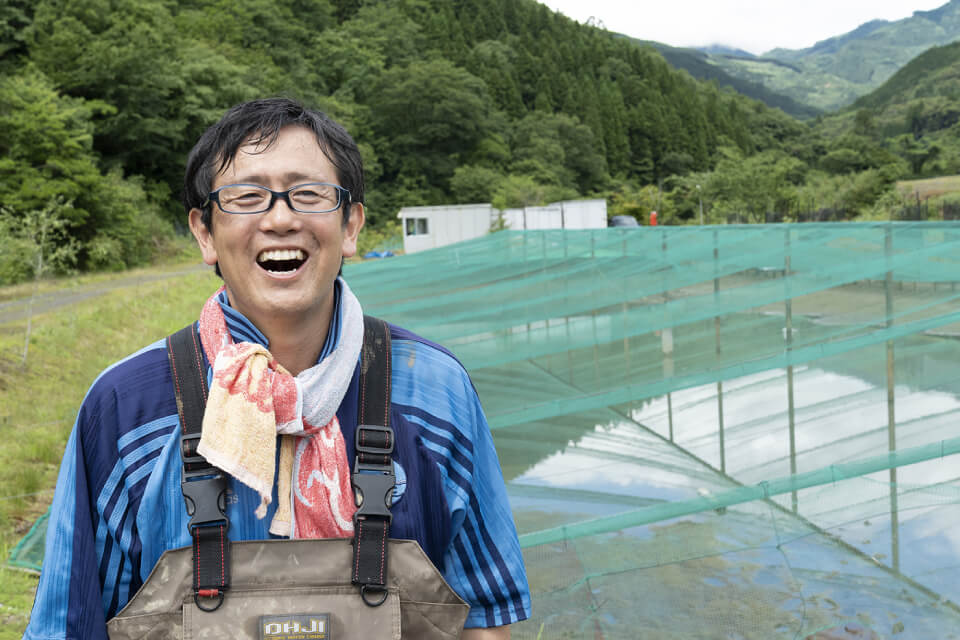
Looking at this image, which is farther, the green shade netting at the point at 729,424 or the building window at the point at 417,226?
the building window at the point at 417,226

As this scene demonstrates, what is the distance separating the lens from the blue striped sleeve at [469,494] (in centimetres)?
116

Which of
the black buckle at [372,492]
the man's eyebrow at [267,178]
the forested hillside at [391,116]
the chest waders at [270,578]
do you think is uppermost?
the forested hillside at [391,116]

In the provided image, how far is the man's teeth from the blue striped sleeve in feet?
0.59

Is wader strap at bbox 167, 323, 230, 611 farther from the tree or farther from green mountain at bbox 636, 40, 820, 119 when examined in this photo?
green mountain at bbox 636, 40, 820, 119

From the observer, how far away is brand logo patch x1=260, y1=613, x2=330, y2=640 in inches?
40.4

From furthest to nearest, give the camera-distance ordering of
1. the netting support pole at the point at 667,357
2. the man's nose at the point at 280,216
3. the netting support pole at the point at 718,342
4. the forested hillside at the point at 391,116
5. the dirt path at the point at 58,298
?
the forested hillside at the point at 391,116, the dirt path at the point at 58,298, the netting support pole at the point at 667,357, the netting support pole at the point at 718,342, the man's nose at the point at 280,216

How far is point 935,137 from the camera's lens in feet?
176

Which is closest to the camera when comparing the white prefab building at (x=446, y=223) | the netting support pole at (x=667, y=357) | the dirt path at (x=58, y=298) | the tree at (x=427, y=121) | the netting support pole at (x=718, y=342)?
the netting support pole at (x=718, y=342)

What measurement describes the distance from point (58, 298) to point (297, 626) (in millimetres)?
14952

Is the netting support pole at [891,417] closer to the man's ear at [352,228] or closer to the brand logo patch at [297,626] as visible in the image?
the man's ear at [352,228]

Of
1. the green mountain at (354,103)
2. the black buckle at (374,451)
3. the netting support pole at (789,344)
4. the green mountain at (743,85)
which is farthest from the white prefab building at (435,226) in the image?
the green mountain at (743,85)

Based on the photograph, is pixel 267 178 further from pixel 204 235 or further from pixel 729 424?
pixel 729 424

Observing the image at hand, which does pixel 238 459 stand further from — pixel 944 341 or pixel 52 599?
pixel 944 341

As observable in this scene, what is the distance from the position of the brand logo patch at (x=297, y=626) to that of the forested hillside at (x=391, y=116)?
994cm
